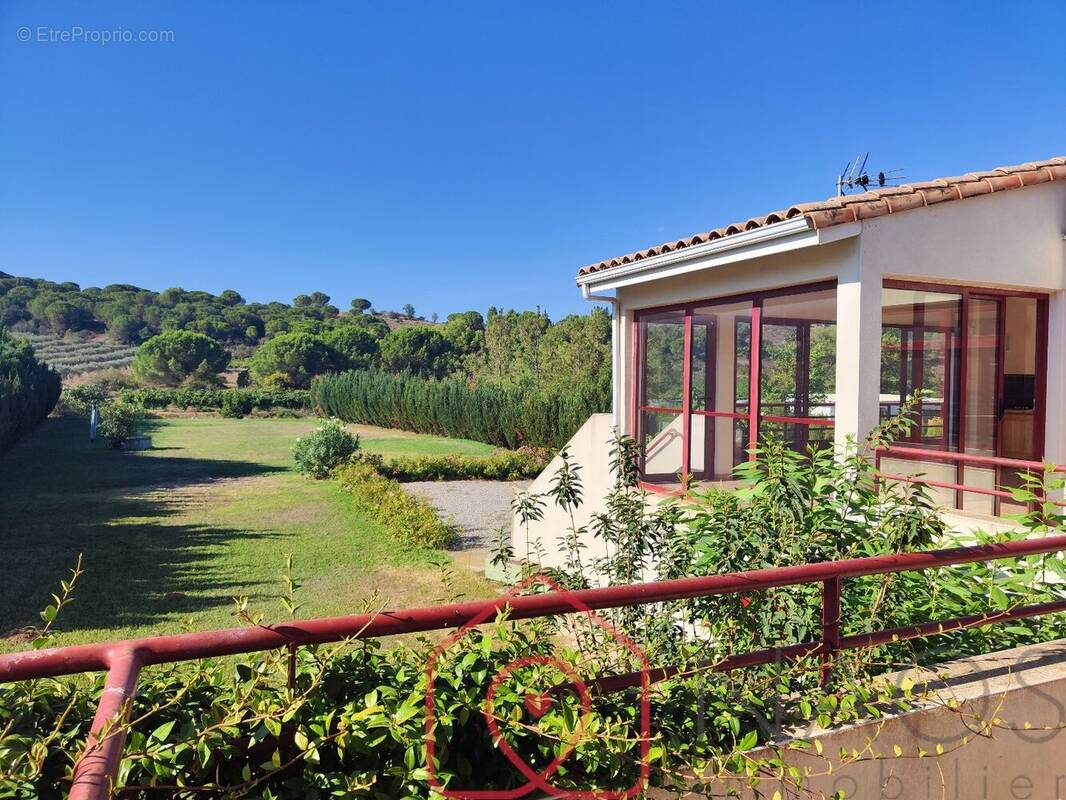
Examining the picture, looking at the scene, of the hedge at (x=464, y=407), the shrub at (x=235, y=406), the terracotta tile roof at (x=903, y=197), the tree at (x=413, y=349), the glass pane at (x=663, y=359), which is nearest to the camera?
the terracotta tile roof at (x=903, y=197)

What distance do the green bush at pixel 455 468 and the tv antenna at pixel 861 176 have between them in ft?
39.6

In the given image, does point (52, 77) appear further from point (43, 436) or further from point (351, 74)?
point (43, 436)

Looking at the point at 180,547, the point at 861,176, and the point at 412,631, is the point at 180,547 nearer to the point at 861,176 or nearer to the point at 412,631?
the point at 412,631

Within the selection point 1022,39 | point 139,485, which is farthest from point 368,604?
point 139,485

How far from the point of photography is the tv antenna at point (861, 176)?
393 inches

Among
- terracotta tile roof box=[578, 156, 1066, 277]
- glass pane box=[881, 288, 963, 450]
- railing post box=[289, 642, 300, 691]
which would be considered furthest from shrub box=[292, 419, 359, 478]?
railing post box=[289, 642, 300, 691]

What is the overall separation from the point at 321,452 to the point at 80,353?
68.5m

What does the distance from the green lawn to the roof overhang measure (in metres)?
3.43

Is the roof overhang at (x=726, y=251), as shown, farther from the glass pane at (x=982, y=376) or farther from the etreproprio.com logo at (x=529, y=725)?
the etreproprio.com logo at (x=529, y=725)

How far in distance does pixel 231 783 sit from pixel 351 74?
18.7 metres

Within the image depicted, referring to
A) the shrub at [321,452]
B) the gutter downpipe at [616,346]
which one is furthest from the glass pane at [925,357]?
the shrub at [321,452]

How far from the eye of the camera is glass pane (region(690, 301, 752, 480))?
20.3 feet

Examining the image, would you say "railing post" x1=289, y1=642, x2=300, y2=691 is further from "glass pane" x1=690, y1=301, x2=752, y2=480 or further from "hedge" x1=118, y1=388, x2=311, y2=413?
"hedge" x1=118, y1=388, x2=311, y2=413

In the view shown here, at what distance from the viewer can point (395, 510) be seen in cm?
1212
